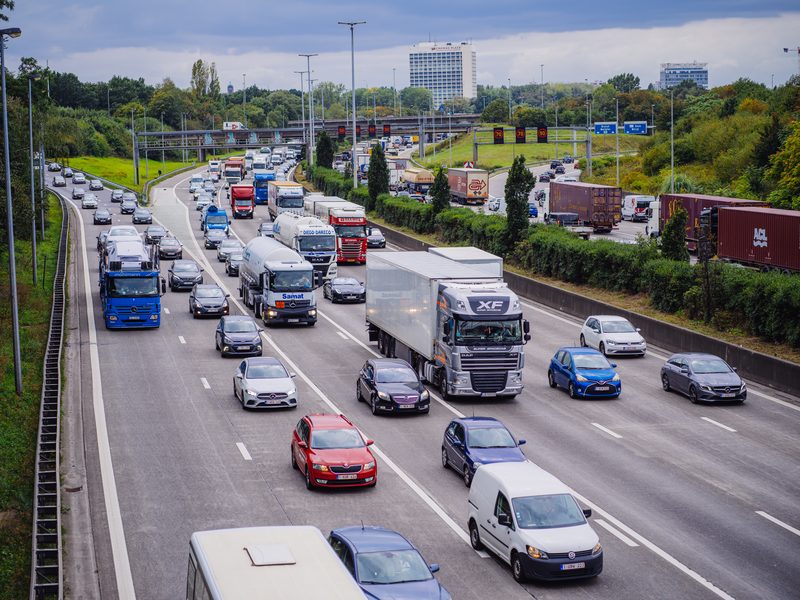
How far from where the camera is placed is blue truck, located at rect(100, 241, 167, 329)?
38.7 m

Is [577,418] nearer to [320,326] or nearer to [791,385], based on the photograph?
[791,385]

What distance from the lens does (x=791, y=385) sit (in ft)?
98.7

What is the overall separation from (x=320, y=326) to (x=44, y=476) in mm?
21782

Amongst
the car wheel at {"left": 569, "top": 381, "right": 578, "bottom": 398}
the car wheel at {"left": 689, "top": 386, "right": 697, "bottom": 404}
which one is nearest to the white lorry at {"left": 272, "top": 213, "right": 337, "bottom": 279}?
the car wheel at {"left": 569, "top": 381, "right": 578, "bottom": 398}

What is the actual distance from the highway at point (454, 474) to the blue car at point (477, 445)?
57 cm

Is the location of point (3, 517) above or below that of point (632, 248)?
below

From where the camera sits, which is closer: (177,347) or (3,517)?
(3,517)

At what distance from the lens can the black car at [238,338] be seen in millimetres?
34094

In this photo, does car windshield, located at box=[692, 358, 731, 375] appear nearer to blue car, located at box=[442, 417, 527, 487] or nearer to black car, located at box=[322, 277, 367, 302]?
blue car, located at box=[442, 417, 527, 487]

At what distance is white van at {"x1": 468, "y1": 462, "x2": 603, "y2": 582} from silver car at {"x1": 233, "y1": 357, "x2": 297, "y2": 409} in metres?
11.1

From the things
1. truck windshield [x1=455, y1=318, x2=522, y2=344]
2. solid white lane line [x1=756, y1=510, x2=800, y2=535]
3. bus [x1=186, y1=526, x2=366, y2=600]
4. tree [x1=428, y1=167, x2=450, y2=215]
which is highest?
tree [x1=428, y1=167, x2=450, y2=215]

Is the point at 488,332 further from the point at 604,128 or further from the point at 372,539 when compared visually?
the point at 604,128

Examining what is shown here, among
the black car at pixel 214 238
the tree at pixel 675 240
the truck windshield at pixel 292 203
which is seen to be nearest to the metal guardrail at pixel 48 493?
the tree at pixel 675 240

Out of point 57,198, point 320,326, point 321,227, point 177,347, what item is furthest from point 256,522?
point 57,198
